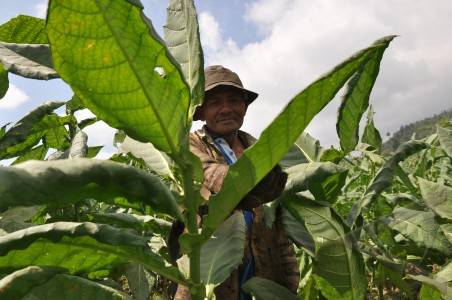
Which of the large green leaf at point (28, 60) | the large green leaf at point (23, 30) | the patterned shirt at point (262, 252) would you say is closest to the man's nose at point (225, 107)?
the patterned shirt at point (262, 252)

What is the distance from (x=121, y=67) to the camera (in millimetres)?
684

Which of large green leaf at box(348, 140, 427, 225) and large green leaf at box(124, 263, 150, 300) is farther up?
large green leaf at box(348, 140, 427, 225)

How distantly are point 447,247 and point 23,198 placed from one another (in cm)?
107

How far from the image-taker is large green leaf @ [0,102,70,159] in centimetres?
128

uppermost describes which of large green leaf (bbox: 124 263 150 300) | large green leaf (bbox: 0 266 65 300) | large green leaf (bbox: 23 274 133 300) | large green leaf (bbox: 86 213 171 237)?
large green leaf (bbox: 86 213 171 237)

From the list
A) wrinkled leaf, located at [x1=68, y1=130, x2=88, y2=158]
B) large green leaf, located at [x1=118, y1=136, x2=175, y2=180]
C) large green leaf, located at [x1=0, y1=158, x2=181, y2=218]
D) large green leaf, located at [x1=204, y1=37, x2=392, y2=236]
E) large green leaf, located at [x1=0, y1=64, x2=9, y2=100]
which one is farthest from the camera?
wrinkled leaf, located at [x1=68, y1=130, x2=88, y2=158]

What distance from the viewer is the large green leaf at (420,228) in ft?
4.09

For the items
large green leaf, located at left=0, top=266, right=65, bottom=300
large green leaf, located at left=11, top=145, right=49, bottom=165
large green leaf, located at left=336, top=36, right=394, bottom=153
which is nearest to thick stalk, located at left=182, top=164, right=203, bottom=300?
large green leaf, located at left=0, top=266, right=65, bottom=300

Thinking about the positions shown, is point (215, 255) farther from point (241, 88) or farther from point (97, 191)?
point (241, 88)

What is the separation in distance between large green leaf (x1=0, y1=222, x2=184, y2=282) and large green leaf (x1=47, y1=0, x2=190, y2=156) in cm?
15

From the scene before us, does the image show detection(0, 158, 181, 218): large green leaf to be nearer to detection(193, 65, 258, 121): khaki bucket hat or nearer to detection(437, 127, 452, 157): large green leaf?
detection(193, 65, 258, 121): khaki bucket hat

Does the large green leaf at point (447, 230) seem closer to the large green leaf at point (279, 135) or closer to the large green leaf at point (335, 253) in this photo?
the large green leaf at point (335, 253)

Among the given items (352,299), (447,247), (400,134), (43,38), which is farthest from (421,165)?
(400,134)

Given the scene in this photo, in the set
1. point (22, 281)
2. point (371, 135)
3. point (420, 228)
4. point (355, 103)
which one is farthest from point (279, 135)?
point (371, 135)
